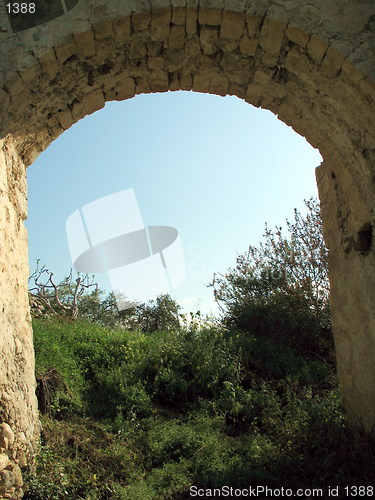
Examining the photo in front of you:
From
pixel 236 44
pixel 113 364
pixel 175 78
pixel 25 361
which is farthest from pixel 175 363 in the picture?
pixel 236 44

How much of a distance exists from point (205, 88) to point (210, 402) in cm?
414

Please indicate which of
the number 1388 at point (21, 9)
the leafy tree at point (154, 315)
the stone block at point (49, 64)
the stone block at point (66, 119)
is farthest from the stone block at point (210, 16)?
the leafy tree at point (154, 315)

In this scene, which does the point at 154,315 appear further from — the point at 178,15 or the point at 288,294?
the point at 178,15

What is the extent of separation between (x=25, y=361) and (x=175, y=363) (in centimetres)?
361

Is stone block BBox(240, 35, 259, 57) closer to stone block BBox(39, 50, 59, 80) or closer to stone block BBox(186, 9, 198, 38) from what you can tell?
stone block BBox(186, 9, 198, 38)

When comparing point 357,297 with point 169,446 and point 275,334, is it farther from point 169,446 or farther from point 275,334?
point 275,334

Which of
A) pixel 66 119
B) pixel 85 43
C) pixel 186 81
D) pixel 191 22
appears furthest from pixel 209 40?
pixel 66 119

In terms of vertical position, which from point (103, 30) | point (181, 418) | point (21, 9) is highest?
point (21, 9)

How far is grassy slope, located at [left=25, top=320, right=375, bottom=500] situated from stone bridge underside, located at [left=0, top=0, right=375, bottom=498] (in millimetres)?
457

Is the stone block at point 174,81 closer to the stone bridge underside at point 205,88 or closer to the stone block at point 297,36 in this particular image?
the stone bridge underside at point 205,88

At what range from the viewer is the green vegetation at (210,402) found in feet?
11.9

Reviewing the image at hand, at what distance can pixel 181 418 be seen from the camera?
18.6 feet

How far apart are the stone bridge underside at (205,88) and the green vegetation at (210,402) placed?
0.49 meters

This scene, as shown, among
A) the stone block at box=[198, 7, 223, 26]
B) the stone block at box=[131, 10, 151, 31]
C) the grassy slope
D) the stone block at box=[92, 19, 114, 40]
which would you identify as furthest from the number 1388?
the grassy slope
